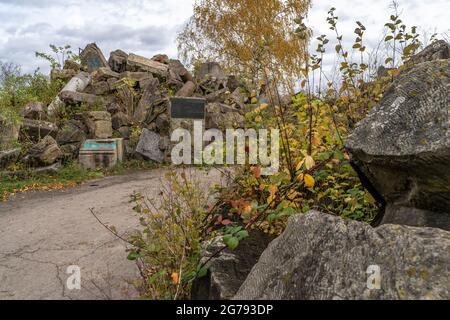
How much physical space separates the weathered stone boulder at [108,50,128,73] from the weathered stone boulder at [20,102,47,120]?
3525mm

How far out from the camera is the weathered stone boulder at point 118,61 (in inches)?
526

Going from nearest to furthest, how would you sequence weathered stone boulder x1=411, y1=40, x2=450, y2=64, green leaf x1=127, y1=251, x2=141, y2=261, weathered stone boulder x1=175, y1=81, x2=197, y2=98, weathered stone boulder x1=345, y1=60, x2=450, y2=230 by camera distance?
weathered stone boulder x1=345, y1=60, x2=450, y2=230 → green leaf x1=127, y1=251, x2=141, y2=261 → weathered stone boulder x1=411, y1=40, x2=450, y2=64 → weathered stone boulder x1=175, y1=81, x2=197, y2=98

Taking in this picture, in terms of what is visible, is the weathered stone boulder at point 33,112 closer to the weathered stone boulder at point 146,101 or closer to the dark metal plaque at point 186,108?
the weathered stone boulder at point 146,101

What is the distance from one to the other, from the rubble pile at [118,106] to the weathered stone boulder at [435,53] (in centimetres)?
485

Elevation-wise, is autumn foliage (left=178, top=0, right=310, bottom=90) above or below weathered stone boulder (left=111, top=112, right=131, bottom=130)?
above

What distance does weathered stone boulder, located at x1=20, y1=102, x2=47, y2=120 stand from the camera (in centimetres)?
1020

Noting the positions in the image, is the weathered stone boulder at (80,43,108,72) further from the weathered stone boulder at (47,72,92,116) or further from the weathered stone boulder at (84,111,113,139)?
the weathered stone boulder at (84,111,113,139)

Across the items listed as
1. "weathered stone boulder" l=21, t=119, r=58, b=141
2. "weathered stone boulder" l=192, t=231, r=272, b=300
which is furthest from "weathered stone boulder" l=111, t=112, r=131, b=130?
"weathered stone boulder" l=192, t=231, r=272, b=300

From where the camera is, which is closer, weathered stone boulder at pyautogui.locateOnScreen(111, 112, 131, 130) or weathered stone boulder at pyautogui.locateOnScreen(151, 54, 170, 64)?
weathered stone boulder at pyautogui.locateOnScreen(111, 112, 131, 130)

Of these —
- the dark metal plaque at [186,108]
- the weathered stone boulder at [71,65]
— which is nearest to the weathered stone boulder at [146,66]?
the weathered stone boulder at [71,65]

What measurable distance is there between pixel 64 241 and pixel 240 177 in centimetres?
208

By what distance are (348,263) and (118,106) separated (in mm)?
10061

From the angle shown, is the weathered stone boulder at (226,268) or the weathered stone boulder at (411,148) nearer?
the weathered stone boulder at (411,148)
